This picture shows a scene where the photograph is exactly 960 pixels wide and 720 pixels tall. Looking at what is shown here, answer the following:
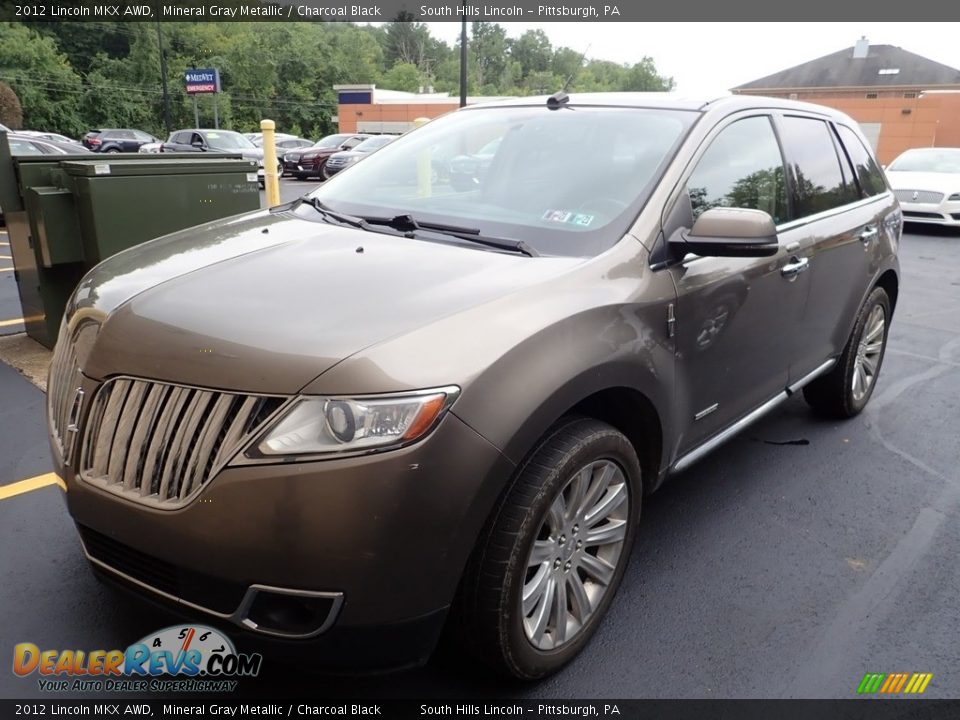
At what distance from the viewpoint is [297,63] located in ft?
211

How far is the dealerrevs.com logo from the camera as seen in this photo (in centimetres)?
220

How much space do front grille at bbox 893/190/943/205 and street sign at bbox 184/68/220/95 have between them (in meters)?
35.3

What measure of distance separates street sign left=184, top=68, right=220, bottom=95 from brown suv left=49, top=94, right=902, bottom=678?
41100mm

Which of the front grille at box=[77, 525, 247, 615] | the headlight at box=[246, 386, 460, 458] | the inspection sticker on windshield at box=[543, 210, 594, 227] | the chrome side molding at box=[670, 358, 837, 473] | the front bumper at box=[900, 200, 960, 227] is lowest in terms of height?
the front bumper at box=[900, 200, 960, 227]

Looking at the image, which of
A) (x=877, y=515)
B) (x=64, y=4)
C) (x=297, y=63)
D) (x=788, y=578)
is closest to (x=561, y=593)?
(x=788, y=578)

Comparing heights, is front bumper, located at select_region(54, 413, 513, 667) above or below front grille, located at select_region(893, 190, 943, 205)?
above

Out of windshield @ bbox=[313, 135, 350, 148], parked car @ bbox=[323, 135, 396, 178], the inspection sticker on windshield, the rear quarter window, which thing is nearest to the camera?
the inspection sticker on windshield

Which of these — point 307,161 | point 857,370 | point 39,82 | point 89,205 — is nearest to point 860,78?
point 307,161

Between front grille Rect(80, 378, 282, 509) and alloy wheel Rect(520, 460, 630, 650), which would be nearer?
front grille Rect(80, 378, 282, 509)

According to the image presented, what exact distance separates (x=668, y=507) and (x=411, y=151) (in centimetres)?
203

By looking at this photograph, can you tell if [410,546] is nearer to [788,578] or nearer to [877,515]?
[788,578]

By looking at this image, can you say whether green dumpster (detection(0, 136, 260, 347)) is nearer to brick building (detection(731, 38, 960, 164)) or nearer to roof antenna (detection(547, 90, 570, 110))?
roof antenna (detection(547, 90, 570, 110))

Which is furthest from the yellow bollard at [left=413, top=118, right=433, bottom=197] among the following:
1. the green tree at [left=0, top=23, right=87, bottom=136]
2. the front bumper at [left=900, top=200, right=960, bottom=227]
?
the green tree at [left=0, top=23, right=87, bottom=136]

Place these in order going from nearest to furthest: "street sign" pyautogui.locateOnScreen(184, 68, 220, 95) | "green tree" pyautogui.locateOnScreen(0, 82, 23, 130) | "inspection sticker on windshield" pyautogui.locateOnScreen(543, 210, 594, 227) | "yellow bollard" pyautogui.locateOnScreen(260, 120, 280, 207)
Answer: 1. "inspection sticker on windshield" pyautogui.locateOnScreen(543, 210, 594, 227)
2. "yellow bollard" pyautogui.locateOnScreen(260, 120, 280, 207)
3. "green tree" pyautogui.locateOnScreen(0, 82, 23, 130)
4. "street sign" pyautogui.locateOnScreen(184, 68, 220, 95)
